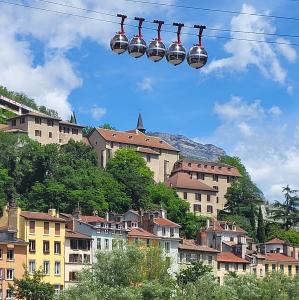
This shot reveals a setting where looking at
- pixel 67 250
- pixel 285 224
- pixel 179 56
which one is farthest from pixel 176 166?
pixel 179 56

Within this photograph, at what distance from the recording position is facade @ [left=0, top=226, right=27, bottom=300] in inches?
3625

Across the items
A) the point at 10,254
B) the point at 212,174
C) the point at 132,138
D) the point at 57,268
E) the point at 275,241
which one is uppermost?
the point at 132,138

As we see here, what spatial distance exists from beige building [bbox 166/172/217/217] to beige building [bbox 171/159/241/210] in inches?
129

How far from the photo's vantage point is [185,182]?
15412 centimetres

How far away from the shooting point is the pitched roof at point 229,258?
120488 millimetres

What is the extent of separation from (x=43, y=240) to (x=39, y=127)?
53.6 meters

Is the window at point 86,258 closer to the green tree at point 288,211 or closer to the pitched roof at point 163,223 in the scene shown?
the pitched roof at point 163,223

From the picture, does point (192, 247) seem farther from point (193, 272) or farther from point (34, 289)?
point (34, 289)

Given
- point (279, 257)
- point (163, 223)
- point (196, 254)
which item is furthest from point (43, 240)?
point (279, 257)

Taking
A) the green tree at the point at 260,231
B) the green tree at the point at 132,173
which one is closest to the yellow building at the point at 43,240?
the green tree at the point at 132,173

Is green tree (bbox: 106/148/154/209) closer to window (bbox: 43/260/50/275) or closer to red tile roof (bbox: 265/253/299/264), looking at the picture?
red tile roof (bbox: 265/253/299/264)

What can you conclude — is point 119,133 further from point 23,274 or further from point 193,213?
point 23,274

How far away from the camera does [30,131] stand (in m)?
→ 149

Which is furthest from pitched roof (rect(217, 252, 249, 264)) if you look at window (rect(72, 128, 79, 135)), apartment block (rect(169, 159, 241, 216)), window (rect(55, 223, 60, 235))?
window (rect(72, 128, 79, 135))
